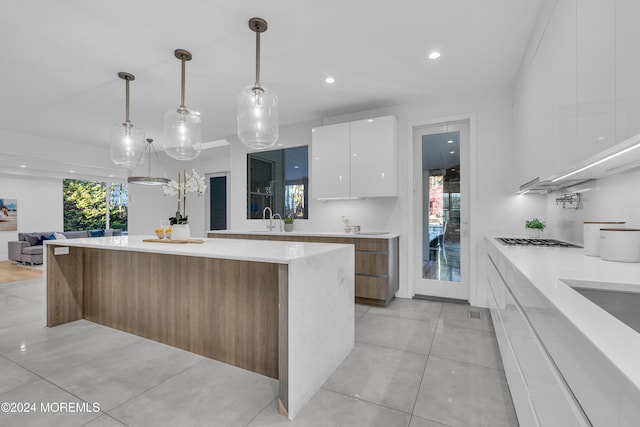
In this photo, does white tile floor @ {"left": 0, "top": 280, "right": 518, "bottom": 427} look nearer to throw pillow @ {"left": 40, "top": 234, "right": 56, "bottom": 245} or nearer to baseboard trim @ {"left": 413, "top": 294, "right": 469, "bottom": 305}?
baseboard trim @ {"left": 413, "top": 294, "right": 469, "bottom": 305}

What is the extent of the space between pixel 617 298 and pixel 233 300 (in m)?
2.02

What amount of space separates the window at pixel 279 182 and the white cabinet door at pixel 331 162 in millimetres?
576

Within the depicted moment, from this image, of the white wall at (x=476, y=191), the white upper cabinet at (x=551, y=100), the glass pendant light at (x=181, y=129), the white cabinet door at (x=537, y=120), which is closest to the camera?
the white upper cabinet at (x=551, y=100)

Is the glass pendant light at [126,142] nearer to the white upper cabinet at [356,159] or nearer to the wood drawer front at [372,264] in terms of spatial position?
the white upper cabinet at [356,159]

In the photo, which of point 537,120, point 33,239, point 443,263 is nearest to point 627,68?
point 537,120

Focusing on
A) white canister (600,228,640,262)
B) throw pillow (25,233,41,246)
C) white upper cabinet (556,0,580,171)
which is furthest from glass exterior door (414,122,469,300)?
throw pillow (25,233,41,246)

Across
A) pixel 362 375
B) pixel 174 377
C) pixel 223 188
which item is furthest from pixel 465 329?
pixel 223 188

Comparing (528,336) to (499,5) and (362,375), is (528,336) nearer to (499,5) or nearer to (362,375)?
(362,375)

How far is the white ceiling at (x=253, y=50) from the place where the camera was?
2258 mm

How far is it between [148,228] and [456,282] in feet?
23.8

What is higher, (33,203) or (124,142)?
(124,142)

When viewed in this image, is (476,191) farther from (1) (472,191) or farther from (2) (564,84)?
(2) (564,84)

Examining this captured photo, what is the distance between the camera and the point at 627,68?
1.03 m

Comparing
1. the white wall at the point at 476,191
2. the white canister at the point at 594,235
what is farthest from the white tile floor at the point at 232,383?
the white wall at the point at 476,191
